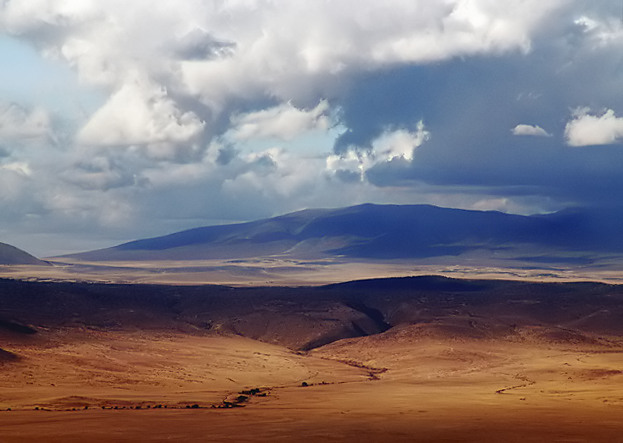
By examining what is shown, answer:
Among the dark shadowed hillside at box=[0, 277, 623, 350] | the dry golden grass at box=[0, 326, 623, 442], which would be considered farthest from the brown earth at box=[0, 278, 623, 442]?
the dark shadowed hillside at box=[0, 277, 623, 350]

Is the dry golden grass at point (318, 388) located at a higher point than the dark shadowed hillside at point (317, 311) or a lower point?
lower

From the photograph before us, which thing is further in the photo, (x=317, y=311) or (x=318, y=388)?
(x=317, y=311)

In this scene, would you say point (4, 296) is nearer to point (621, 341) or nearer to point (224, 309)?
point (224, 309)

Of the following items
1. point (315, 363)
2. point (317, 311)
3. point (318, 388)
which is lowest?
point (315, 363)

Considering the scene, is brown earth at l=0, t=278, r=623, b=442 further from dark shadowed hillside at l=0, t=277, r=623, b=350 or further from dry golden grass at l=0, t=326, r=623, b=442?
dark shadowed hillside at l=0, t=277, r=623, b=350

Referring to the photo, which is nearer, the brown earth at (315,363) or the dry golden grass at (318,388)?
the dry golden grass at (318,388)

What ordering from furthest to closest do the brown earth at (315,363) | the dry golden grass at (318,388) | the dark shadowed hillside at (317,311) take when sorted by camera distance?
1. the dark shadowed hillside at (317,311)
2. the brown earth at (315,363)
3. the dry golden grass at (318,388)

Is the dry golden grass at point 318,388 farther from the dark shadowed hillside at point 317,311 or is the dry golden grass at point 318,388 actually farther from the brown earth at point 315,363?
the dark shadowed hillside at point 317,311

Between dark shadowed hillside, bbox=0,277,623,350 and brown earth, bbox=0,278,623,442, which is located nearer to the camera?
brown earth, bbox=0,278,623,442

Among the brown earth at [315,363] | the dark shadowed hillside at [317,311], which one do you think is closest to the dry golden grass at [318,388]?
the brown earth at [315,363]

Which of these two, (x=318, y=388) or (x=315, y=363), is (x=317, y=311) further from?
(x=318, y=388)

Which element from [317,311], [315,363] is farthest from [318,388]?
[317,311]
